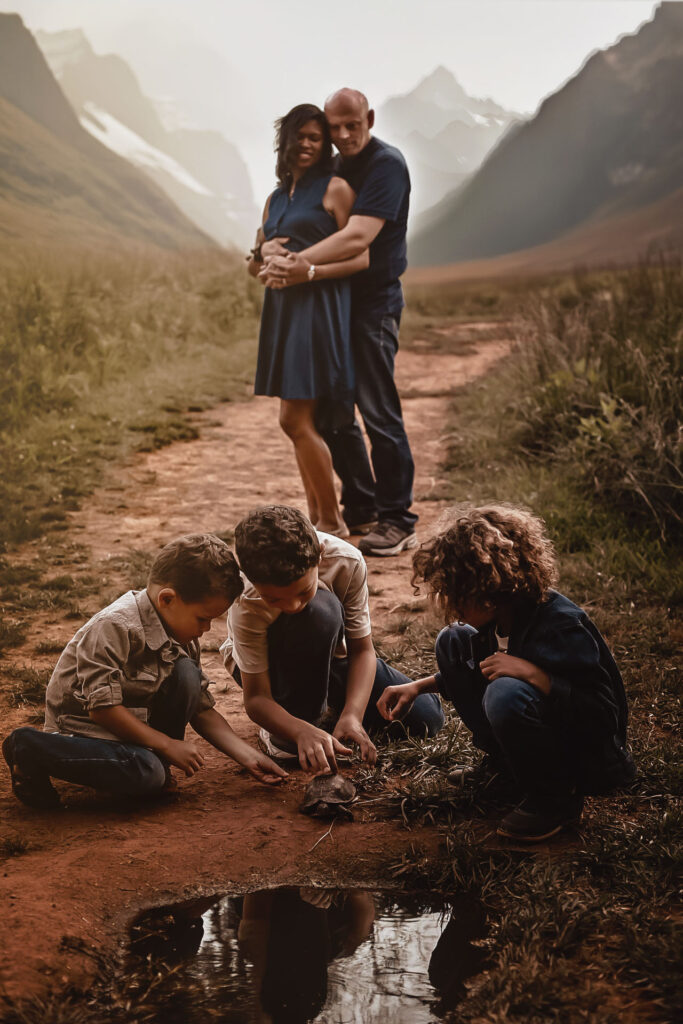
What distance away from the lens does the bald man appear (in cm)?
426

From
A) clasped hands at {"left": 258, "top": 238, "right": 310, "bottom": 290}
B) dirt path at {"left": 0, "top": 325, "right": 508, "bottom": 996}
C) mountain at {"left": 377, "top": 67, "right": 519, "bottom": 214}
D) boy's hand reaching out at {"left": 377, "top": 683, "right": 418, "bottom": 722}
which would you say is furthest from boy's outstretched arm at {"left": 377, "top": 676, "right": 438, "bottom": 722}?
mountain at {"left": 377, "top": 67, "right": 519, "bottom": 214}

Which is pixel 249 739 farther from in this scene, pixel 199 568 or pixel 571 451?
pixel 571 451

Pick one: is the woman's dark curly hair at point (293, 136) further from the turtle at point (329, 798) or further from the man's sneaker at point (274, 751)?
the turtle at point (329, 798)

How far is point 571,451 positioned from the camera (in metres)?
5.32

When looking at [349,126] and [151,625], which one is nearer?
[151,625]

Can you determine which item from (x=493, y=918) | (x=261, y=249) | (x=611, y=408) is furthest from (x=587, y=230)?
(x=493, y=918)

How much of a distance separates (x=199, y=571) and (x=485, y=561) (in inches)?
29.1

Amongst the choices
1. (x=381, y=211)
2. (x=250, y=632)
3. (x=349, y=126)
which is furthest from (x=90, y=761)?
(x=349, y=126)

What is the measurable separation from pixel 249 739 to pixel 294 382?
183cm

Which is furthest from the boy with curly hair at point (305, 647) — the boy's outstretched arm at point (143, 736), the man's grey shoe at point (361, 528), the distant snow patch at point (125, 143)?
the distant snow patch at point (125, 143)

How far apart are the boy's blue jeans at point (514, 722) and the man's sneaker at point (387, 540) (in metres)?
2.01

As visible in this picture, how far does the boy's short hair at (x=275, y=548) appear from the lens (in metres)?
2.43

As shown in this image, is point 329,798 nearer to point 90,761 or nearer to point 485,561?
point 90,761

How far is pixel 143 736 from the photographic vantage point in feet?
8.18
